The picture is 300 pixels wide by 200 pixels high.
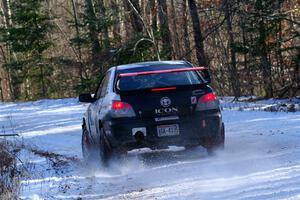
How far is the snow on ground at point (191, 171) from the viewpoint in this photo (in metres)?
7.23

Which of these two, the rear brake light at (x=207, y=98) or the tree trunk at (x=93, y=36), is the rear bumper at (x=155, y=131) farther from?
the tree trunk at (x=93, y=36)

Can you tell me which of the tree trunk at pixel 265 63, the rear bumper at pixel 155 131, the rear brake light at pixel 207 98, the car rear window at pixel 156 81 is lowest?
the tree trunk at pixel 265 63

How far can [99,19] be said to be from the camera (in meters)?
28.7

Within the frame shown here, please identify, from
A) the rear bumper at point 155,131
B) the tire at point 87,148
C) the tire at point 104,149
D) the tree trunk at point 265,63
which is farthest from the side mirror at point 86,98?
the tree trunk at point 265,63

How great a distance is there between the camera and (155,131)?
933cm

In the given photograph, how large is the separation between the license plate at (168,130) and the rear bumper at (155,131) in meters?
0.05

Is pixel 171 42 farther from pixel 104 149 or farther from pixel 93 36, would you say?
pixel 104 149

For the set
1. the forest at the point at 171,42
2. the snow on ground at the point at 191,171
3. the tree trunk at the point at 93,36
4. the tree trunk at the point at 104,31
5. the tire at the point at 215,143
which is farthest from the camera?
the tree trunk at the point at 104,31

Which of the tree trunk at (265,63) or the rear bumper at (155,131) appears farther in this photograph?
the tree trunk at (265,63)

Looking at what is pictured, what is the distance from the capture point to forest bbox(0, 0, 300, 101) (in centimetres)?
2302

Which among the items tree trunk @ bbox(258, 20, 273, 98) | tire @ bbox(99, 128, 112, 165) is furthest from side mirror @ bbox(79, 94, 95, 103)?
tree trunk @ bbox(258, 20, 273, 98)

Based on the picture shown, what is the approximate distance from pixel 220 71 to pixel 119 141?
17.3 meters

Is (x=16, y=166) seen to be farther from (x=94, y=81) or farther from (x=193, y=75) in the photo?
(x=94, y=81)

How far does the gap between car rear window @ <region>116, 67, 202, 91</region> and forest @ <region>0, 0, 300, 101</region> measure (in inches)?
400
